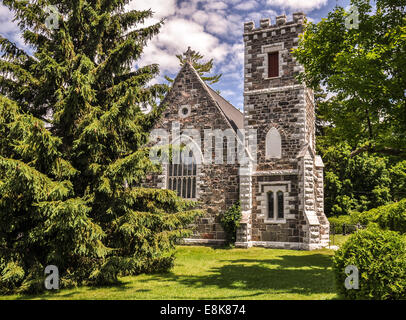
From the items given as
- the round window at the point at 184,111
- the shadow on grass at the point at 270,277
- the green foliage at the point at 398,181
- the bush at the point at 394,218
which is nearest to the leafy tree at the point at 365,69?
the bush at the point at 394,218

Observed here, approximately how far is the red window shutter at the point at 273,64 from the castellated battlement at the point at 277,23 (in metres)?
1.69

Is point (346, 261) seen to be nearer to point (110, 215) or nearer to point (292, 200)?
point (110, 215)

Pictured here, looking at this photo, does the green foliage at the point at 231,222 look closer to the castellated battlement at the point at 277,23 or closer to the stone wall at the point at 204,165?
the stone wall at the point at 204,165

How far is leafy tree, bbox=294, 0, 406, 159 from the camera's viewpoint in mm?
10148

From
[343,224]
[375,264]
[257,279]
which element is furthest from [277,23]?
[375,264]

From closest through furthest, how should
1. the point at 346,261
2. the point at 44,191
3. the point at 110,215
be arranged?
the point at 346,261 → the point at 44,191 → the point at 110,215

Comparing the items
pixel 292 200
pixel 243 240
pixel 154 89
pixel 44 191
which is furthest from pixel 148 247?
pixel 292 200

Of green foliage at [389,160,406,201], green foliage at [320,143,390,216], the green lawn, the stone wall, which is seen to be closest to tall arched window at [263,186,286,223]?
the stone wall

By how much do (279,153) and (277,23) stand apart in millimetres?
7951

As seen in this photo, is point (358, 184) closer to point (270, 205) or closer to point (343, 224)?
point (343, 224)

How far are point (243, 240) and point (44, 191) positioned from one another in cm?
1149

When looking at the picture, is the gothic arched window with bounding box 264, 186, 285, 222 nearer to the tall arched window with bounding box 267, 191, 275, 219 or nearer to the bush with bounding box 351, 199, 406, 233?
the tall arched window with bounding box 267, 191, 275, 219

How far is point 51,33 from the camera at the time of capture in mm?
10602

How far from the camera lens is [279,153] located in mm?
18281
